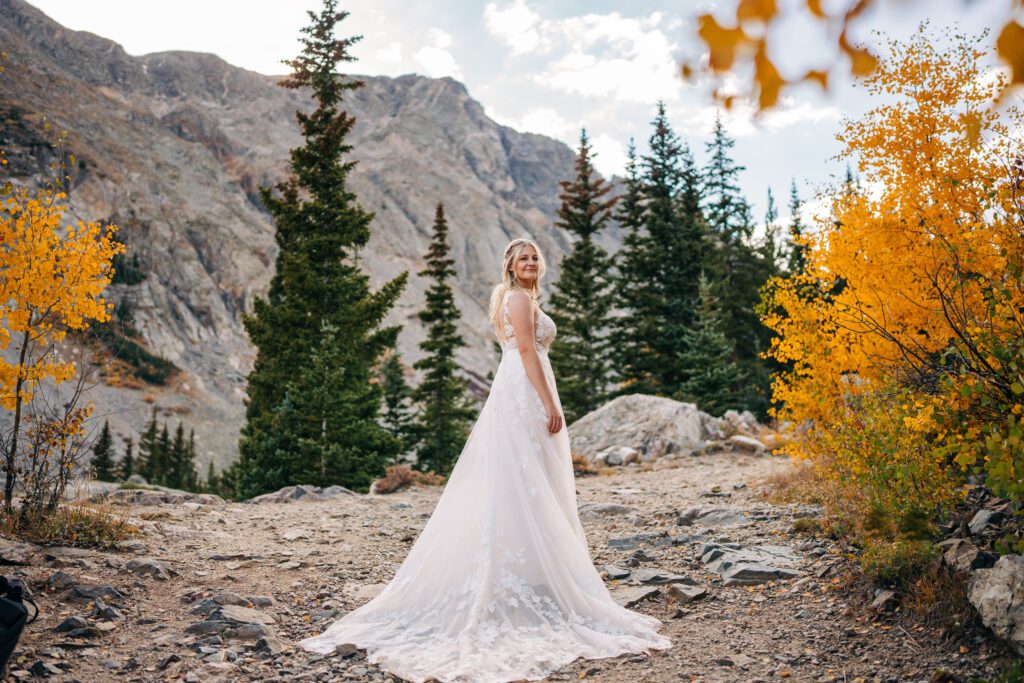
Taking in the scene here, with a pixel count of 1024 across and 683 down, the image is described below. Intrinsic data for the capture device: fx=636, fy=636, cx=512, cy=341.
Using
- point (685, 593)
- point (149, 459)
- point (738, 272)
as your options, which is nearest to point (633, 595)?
point (685, 593)

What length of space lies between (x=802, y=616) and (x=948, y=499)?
5.03ft

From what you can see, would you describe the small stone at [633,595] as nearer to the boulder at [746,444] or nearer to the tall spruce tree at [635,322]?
the boulder at [746,444]

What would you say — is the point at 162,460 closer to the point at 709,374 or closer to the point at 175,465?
the point at 175,465

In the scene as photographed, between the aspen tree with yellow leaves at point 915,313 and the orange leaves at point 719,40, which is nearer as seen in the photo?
the orange leaves at point 719,40

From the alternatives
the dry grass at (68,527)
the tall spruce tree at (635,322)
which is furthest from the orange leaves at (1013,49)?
the tall spruce tree at (635,322)

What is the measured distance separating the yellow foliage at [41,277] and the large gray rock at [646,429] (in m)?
13.0

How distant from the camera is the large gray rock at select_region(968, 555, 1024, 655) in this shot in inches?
145

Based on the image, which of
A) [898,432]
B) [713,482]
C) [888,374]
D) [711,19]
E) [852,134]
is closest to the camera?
[711,19]

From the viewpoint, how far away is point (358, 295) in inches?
792

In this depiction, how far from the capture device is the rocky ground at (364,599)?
14.2 ft

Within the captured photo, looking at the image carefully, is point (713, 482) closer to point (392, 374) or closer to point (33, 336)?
point (33, 336)

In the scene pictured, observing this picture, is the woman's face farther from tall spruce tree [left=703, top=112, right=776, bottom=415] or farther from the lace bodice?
tall spruce tree [left=703, top=112, right=776, bottom=415]

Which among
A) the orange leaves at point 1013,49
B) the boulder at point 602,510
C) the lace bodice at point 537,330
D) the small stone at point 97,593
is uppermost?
the lace bodice at point 537,330

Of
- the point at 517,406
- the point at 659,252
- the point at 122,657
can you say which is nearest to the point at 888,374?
the point at 517,406
